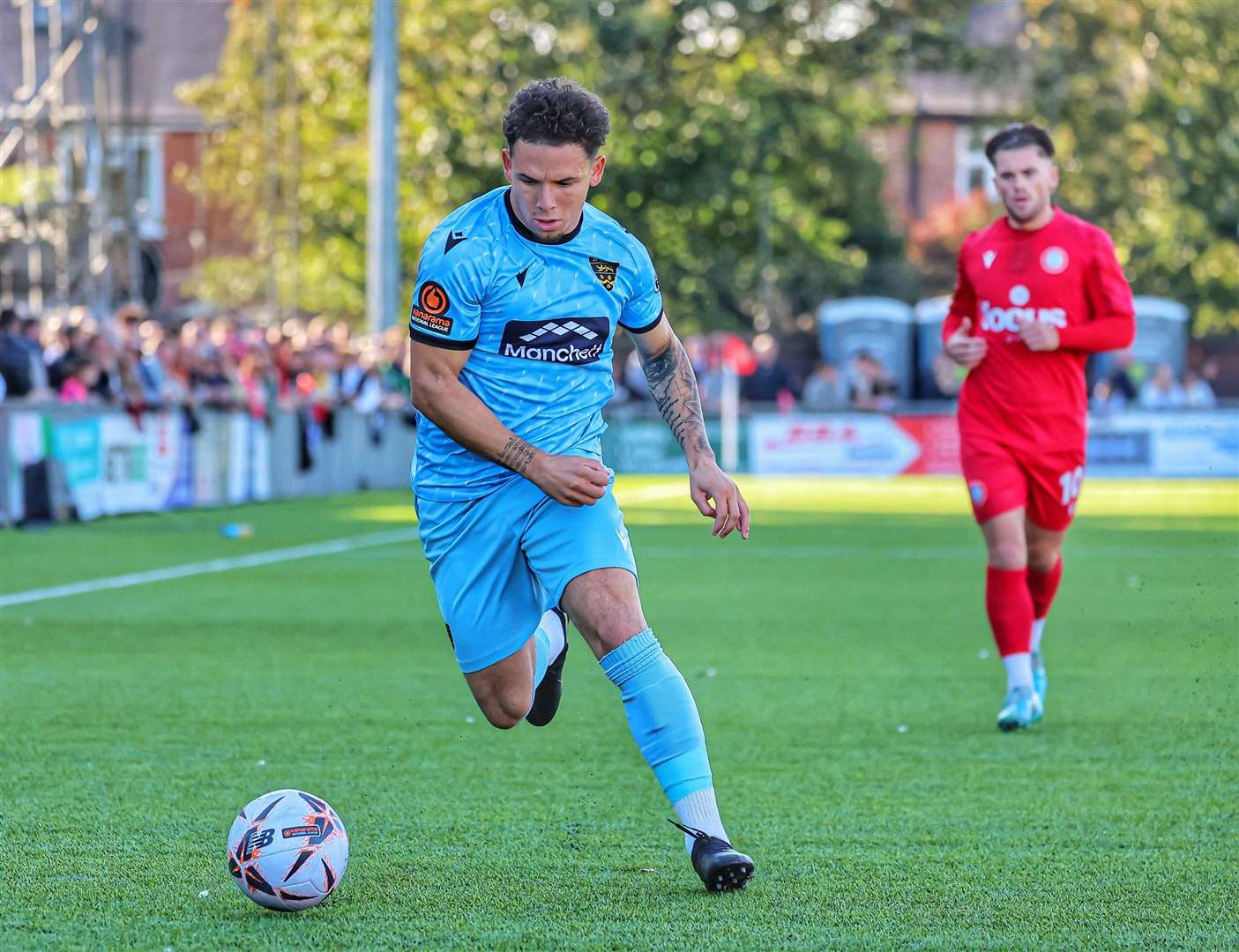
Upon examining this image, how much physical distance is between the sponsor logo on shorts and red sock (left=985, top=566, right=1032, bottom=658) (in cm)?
356

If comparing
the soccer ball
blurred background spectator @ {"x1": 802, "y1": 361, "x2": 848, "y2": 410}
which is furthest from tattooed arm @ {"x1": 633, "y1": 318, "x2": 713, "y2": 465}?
blurred background spectator @ {"x1": 802, "y1": 361, "x2": 848, "y2": 410}

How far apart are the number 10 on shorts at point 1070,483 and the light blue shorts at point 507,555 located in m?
3.33

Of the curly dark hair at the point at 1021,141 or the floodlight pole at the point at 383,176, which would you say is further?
the floodlight pole at the point at 383,176

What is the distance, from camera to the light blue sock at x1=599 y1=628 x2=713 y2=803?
16.9 ft

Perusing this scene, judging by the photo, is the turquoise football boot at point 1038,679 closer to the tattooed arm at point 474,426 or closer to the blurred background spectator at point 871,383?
the tattooed arm at point 474,426

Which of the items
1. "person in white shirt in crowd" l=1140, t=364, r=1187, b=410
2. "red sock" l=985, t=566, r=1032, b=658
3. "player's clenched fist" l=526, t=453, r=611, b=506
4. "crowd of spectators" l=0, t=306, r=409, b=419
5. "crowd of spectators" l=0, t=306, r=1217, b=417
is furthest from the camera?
"person in white shirt in crowd" l=1140, t=364, r=1187, b=410

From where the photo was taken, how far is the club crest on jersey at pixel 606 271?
544 cm

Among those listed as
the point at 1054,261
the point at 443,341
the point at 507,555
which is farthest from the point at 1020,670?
the point at 443,341

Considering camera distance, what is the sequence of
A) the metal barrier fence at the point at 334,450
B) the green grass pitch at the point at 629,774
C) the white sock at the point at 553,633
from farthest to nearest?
the metal barrier fence at the point at 334,450, the white sock at the point at 553,633, the green grass pitch at the point at 629,774

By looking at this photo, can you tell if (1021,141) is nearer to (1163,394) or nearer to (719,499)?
(719,499)

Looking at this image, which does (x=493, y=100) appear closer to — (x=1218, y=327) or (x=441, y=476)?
(x=1218, y=327)

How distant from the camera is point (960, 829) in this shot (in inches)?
238

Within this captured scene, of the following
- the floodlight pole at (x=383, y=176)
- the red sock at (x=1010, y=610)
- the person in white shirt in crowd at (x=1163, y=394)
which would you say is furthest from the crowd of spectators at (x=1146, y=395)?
the red sock at (x=1010, y=610)

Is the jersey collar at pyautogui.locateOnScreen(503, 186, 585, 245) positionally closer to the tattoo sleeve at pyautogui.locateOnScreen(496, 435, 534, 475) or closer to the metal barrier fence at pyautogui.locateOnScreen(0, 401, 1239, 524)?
the tattoo sleeve at pyautogui.locateOnScreen(496, 435, 534, 475)
